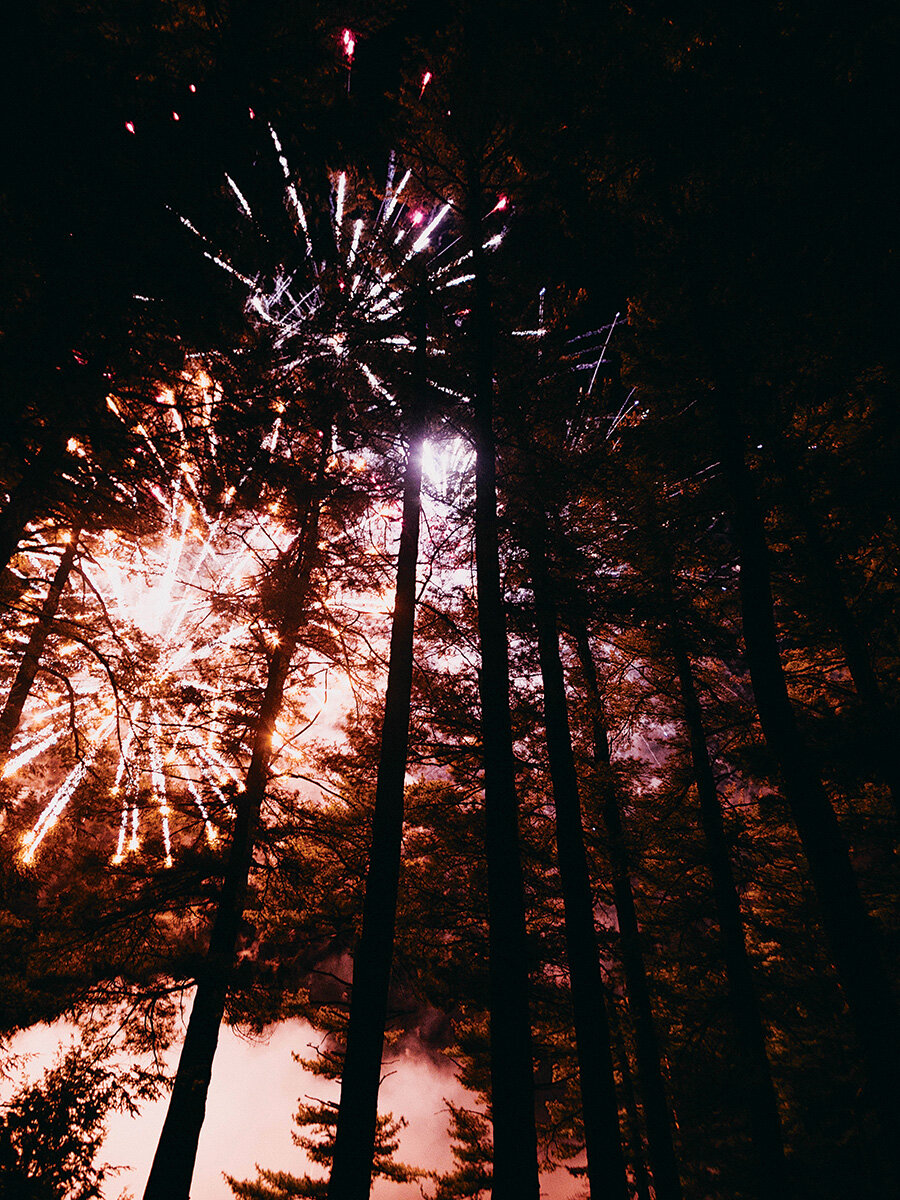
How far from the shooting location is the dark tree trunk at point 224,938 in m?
6.03

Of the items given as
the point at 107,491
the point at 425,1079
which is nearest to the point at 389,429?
the point at 107,491

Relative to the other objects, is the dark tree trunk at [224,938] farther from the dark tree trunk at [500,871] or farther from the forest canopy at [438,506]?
the dark tree trunk at [500,871]

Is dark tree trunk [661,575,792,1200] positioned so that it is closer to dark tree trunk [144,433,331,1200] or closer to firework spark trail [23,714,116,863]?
dark tree trunk [144,433,331,1200]

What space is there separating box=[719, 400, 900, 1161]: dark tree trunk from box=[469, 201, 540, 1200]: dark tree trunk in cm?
301

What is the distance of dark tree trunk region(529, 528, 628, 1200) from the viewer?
217 inches

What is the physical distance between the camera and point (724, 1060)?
921cm

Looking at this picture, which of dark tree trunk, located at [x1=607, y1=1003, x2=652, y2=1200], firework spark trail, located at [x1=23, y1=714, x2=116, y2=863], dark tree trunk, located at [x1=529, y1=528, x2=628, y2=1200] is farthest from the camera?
dark tree trunk, located at [x1=607, y1=1003, x2=652, y2=1200]

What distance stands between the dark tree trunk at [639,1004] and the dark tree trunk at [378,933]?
9.71 ft

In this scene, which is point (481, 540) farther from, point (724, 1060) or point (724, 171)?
point (724, 1060)

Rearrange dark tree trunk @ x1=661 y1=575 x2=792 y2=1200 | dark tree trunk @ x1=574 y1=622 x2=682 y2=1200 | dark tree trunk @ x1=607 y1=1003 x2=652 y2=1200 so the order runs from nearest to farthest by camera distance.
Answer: dark tree trunk @ x1=661 y1=575 x2=792 y2=1200 → dark tree trunk @ x1=574 y1=622 x2=682 y2=1200 → dark tree trunk @ x1=607 y1=1003 x2=652 y2=1200

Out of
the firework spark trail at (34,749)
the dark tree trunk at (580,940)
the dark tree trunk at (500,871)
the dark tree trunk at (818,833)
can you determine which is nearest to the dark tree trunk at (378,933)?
the dark tree trunk at (500,871)

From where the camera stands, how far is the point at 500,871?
500 centimetres

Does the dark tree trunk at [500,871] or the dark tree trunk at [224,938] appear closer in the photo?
the dark tree trunk at [500,871]

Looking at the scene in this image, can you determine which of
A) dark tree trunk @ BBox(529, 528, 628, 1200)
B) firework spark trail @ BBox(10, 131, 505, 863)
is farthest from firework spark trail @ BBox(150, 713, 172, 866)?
dark tree trunk @ BBox(529, 528, 628, 1200)
